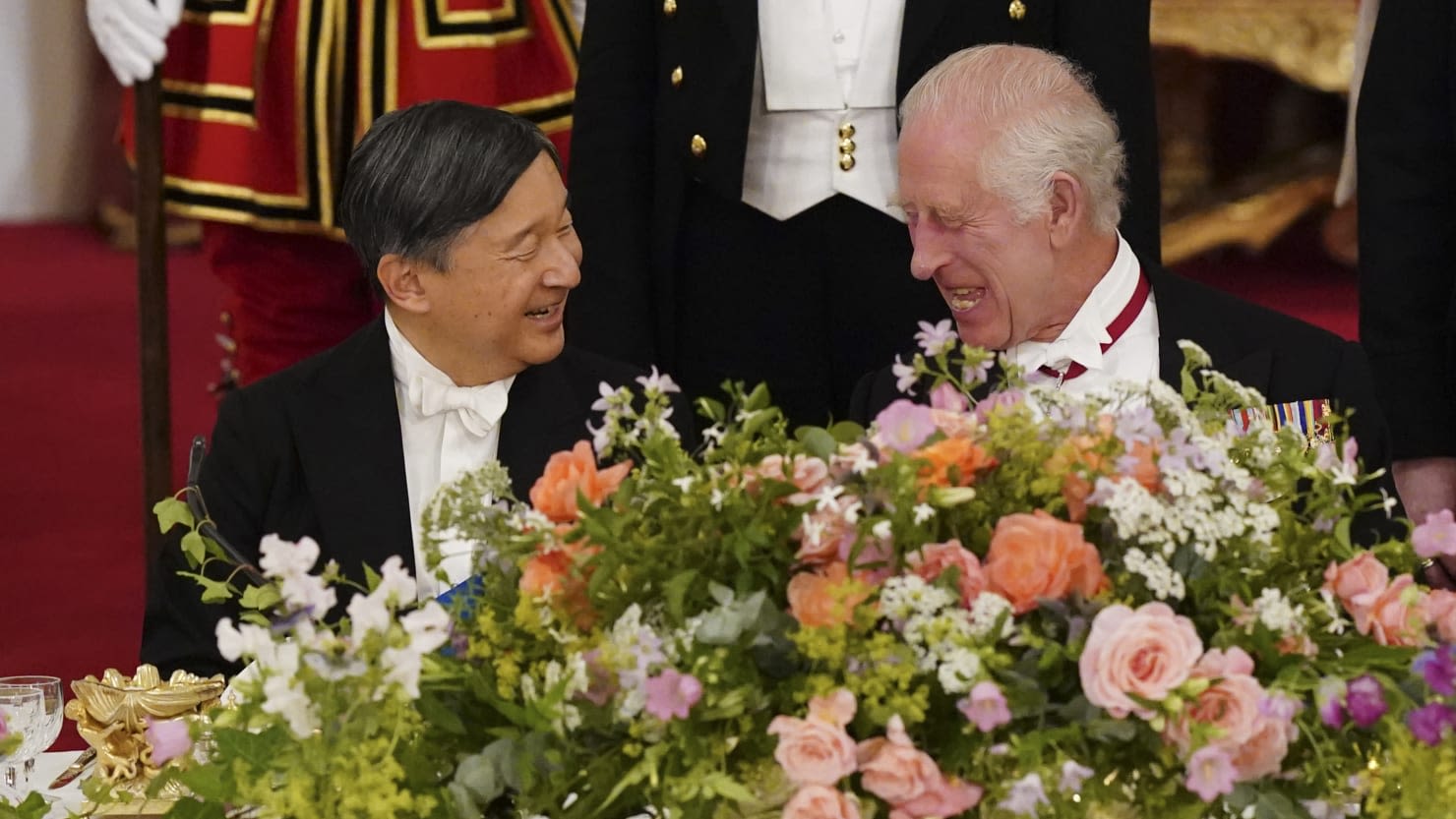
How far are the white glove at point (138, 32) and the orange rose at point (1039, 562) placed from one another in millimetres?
2495

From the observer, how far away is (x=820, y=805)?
41.6 inches

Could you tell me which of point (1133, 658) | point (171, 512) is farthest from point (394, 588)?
point (1133, 658)

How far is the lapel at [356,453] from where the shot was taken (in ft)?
7.05

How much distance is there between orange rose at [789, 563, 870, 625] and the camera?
1.07 m

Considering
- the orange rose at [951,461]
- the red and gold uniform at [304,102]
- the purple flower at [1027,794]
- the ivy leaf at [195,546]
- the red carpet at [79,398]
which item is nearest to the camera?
the purple flower at [1027,794]

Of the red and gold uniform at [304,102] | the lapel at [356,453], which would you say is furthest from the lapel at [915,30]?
the red and gold uniform at [304,102]

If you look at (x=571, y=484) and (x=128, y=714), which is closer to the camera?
(x=571, y=484)

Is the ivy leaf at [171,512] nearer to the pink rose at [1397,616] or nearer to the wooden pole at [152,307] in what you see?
the pink rose at [1397,616]

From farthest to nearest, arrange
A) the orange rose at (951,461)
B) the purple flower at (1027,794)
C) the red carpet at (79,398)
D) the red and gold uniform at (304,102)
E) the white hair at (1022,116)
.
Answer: the red carpet at (79,398) < the red and gold uniform at (304,102) < the white hair at (1022,116) < the orange rose at (951,461) < the purple flower at (1027,794)

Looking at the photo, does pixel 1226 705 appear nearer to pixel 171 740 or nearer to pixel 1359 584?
pixel 1359 584

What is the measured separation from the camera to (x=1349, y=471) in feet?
3.94

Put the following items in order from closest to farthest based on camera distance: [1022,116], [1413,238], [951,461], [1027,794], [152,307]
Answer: [1027,794] → [951,461] → [1022,116] → [1413,238] → [152,307]

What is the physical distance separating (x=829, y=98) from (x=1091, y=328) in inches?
21.3

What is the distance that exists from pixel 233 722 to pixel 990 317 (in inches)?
47.3
